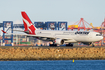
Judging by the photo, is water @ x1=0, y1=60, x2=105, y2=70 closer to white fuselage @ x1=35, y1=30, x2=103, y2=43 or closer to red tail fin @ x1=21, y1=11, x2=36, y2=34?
white fuselage @ x1=35, y1=30, x2=103, y2=43

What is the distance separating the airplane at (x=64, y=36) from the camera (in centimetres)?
5615

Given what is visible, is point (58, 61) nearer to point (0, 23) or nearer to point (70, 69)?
point (70, 69)

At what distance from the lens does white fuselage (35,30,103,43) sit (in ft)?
184

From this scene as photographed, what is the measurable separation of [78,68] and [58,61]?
6176mm

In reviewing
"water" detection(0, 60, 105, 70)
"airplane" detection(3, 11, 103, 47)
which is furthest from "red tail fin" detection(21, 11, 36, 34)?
"water" detection(0, 60, 105, 70)

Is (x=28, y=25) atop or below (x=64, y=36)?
atop

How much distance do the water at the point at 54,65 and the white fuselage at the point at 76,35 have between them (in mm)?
22228

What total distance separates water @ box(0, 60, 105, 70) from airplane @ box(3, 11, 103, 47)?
72.9ft

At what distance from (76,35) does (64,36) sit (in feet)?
11.2

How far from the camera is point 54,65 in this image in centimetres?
Answer: 3064

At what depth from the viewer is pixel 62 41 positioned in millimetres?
57375

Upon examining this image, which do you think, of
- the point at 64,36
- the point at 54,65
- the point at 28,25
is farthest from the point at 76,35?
the point at 54,65

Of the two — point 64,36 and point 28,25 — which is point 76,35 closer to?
point 64,36

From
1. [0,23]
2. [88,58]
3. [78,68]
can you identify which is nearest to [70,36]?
[88,58]
